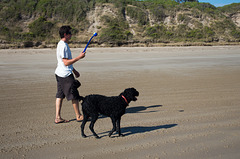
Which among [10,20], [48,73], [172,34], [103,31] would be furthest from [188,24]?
[48,73]

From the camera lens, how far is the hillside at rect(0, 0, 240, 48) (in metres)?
30.3

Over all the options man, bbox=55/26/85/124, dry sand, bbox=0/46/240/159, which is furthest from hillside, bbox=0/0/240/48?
man, bbox=55/26/85/124

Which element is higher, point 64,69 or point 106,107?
point 64,69

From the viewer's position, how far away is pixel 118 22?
35.3 metres

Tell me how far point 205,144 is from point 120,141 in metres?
1.42

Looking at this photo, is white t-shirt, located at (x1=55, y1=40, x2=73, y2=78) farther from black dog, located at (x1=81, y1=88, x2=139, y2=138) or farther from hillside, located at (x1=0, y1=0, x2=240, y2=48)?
hillside, located at (x1=0, y1=0, x2=240, y2=48)

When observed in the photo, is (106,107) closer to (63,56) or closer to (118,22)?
(63,56)

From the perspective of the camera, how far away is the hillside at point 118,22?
3027 cm

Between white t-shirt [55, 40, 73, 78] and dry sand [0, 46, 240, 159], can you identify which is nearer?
dry sand [0, 46, 240, 159]

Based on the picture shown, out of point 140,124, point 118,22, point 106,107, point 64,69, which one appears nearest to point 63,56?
point 64,69

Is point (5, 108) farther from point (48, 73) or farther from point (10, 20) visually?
point (10, 20)

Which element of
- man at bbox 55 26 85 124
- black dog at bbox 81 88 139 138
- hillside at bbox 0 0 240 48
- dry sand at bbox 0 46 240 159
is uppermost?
hillside at bbox 0 0 240 48

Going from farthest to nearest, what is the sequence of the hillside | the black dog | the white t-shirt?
the hillside → the white t-shirt → the black dog

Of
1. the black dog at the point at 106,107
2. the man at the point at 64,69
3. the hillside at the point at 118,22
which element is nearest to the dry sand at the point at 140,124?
the black dog at the point at 106,107
